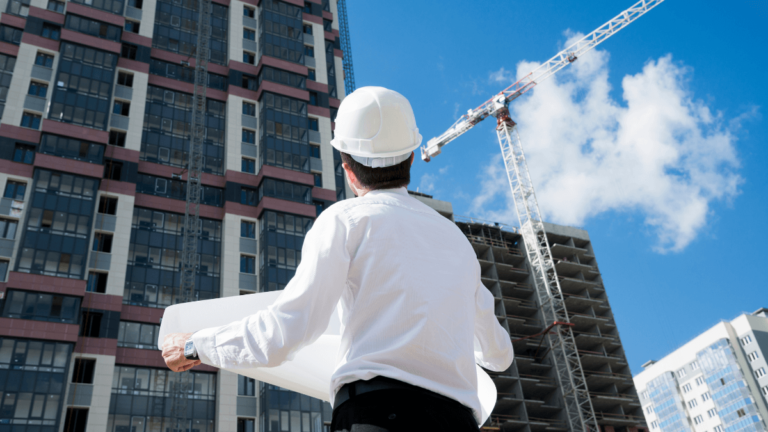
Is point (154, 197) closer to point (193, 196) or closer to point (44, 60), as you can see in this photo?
point (193, 196)

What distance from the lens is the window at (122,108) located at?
50594mm

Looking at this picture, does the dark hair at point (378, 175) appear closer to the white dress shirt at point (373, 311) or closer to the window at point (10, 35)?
the white dress shirt at point (373, 311)

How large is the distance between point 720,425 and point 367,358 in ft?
385

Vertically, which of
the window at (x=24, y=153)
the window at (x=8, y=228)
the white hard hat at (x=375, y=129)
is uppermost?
the window at (x=24, y=153)

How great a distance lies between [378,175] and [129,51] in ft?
187

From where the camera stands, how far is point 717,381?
335 feet

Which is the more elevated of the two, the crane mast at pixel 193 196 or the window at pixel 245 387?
the crane mast at pixel 193 196

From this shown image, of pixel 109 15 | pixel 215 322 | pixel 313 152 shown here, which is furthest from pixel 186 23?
pixel 215 322

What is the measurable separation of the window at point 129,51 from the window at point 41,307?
22774mm

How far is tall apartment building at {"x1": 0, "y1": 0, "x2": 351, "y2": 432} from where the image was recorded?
38822 millimetres

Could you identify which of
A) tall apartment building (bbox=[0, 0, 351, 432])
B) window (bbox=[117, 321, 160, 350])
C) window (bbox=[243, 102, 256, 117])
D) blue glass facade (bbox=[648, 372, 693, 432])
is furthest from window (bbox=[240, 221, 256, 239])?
blue glass facade (bbox=[648, 372, 693, 432])

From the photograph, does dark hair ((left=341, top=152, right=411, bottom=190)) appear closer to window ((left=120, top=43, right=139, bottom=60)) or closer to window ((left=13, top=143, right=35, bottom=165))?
window ((left=13, top=143, right=35, bottom=165))

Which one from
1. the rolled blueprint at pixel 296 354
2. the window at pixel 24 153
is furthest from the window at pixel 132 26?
the rolled blueprint at pixel 296 354

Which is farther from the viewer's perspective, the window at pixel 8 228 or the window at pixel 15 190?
the window at pixel 15 190
